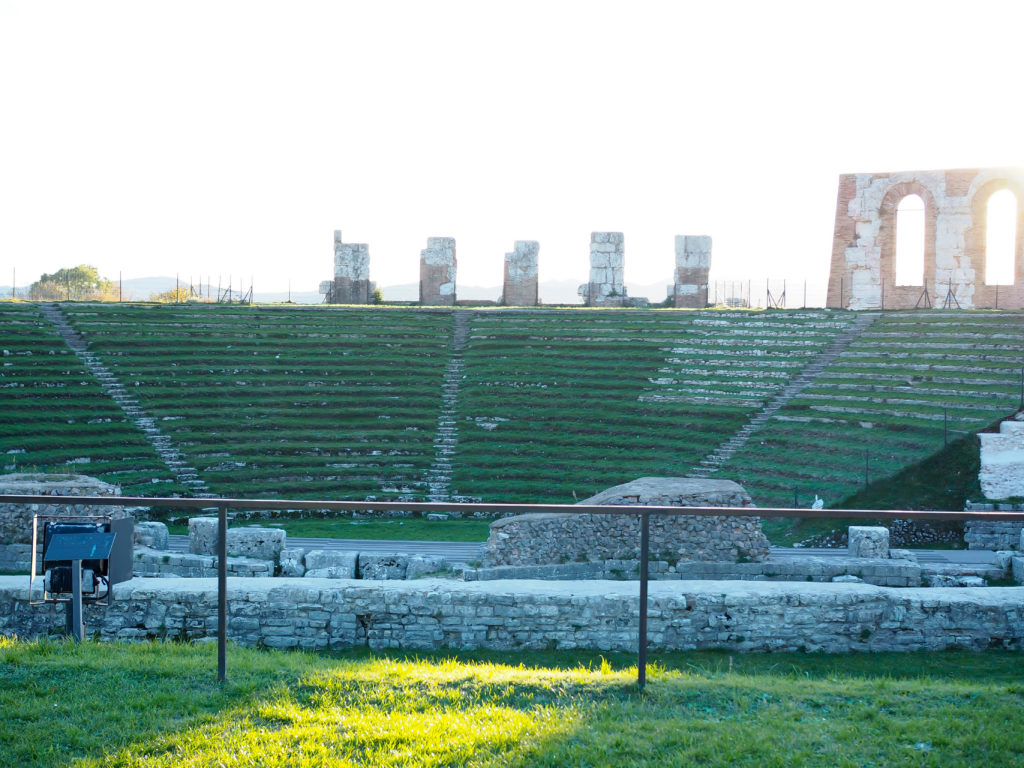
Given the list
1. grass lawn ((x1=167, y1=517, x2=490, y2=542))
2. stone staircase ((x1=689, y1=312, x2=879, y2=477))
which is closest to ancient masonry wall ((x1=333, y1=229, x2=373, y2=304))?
grass lawn ((x1=167, y1=517, x2=490, y2=542))

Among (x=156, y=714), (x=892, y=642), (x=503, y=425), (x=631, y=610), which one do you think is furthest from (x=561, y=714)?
(x=503, y=425)

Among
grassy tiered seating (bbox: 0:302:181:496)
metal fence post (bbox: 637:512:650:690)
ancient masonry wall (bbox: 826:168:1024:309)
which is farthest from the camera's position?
ancient masonry wall (bbox: 826:168:1024:309)

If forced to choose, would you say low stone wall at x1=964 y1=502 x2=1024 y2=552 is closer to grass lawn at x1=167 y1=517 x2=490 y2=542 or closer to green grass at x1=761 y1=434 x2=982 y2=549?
green grass at x1=761 y1=434 x2=982 y2=549

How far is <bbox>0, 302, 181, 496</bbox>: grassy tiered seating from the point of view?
63.3 feet

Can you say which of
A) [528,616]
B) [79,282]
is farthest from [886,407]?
[79,282]

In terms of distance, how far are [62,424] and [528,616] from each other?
16075 millimetres

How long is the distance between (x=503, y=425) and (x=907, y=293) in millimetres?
15886

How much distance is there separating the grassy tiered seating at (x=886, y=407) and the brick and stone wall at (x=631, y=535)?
5.21 meters

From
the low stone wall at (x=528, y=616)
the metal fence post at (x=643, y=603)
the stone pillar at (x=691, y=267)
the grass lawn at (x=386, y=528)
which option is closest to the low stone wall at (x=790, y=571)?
the low stone wall at (x=528, y=616)

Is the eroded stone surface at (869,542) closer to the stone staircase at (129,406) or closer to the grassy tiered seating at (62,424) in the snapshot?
the stone staircase at (129,406)

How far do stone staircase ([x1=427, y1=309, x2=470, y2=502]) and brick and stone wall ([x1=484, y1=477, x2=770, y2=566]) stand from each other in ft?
18.1

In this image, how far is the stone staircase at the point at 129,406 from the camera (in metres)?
19.7

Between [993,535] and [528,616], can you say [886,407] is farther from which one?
[528,616]

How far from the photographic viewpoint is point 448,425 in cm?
2289
